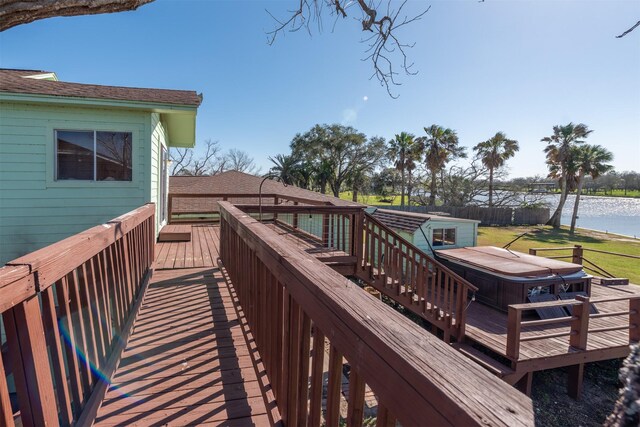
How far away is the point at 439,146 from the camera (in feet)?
93.9

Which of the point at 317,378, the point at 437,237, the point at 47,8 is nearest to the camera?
the point at 317,378

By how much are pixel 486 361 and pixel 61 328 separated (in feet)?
24.8

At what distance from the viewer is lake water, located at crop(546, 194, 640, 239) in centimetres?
3105

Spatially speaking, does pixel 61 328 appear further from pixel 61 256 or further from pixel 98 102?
pixel 98 102

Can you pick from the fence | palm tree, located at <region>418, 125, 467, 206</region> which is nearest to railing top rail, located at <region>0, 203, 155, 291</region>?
the fence

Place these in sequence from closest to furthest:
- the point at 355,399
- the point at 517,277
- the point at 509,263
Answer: the point at 355,399, the point at 517,277, the point at 509,263

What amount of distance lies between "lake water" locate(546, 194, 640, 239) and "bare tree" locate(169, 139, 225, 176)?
36362 millimetres

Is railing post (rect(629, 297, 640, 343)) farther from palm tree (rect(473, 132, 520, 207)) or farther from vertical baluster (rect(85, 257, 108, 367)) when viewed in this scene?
palm tree (rect(473, 132, 520, 207))

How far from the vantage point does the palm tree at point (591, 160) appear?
26.3 m

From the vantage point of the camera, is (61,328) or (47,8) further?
(47,8)

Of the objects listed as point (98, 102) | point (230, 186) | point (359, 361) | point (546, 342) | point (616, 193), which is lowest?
point (546, 342)

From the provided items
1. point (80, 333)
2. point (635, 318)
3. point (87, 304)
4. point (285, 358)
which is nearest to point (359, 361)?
point (285, 358)

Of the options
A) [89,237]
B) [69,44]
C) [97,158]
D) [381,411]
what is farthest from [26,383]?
[69,44]

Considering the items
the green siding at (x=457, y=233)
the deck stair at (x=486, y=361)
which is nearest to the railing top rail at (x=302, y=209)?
the deck stair at (x=486, y=361)
